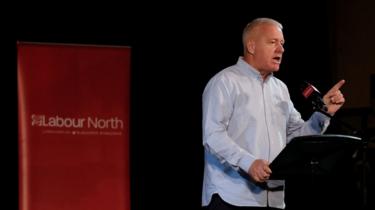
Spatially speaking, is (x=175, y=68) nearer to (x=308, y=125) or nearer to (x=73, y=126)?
(x=73, y=126)

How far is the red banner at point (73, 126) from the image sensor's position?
4.74 m

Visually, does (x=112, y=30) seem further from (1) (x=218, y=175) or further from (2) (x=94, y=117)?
(1) (x=218, y=175)

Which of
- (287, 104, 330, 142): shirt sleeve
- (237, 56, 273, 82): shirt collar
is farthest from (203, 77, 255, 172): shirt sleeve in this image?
(287, 104, 330, 142): shirt sleeve

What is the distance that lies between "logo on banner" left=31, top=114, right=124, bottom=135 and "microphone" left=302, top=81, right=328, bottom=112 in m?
2.18

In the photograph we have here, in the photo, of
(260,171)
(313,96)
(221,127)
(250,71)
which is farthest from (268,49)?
(260,171)

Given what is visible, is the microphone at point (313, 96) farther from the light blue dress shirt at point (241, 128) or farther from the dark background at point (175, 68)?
the dark background at point (175, 68)

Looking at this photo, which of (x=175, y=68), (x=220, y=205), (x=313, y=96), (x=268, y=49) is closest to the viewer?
(x=313, y=96)

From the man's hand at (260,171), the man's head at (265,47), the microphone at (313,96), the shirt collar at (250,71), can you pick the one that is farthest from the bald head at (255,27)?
the man's hand at (260,171)

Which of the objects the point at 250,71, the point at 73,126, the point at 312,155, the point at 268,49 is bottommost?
the point at 73,126

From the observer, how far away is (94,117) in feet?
16.0

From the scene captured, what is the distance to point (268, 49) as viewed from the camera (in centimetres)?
323

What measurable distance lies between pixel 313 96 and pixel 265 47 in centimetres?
39

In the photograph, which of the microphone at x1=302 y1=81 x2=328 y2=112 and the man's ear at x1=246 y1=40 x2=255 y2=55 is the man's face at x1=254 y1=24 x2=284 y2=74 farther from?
the microphone at x1=302 y1=81 x2=328 y2=112

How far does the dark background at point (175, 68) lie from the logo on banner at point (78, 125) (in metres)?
0.34
